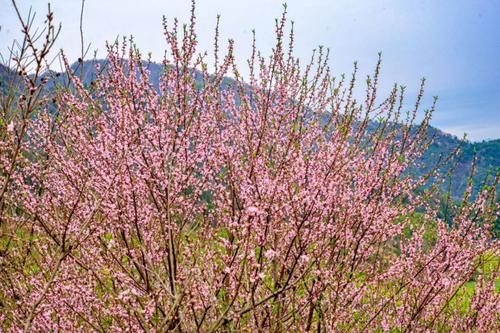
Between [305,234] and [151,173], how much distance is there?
170 centimetres

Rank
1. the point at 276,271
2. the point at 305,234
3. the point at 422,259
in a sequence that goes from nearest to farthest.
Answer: the point at 305,234
the point at 276,271
the point at 422,259

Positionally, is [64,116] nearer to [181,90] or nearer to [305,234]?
[181,90]

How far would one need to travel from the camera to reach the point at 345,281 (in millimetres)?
4801

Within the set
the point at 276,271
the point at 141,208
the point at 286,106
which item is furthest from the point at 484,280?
the point at 141,208

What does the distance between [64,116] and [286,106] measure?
Answer: 2686mm

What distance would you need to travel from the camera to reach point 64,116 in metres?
4.82

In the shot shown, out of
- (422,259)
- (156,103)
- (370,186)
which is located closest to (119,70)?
→ (156,103)

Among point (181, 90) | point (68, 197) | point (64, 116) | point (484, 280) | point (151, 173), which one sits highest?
point (181, 90)

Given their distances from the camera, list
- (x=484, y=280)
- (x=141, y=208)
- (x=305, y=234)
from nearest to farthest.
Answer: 1. (x=305, y=234)
2. (x=141, y=208)
3. (x=484, y=280)

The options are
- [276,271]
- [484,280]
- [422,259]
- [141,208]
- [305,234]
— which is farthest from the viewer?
[484,280]

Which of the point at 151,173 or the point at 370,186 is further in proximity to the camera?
the point at 370,186

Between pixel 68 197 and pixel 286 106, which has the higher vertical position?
pixel 286 106

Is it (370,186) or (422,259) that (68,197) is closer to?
(370,186)

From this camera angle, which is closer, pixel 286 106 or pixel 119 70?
pixel 119 70
